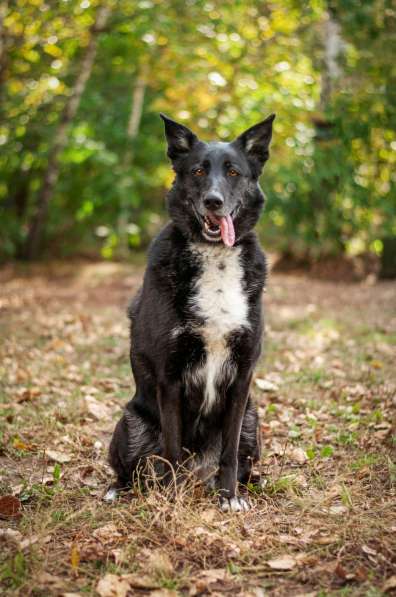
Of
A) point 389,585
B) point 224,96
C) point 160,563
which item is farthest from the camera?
point 224,96

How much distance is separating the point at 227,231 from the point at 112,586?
6.01 feet

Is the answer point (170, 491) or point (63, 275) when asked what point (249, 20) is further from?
point (170, 491)

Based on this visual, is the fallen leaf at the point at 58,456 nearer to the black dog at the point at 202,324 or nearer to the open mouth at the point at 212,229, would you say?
the black dog at the point at 202,324

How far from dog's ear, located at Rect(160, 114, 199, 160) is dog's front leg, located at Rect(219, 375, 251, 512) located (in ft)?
4.56

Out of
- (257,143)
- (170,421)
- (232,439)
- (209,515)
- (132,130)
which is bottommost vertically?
(132,130)

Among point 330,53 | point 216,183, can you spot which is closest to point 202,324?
point 216,183

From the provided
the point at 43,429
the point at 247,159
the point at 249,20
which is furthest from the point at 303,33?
the point at 43,429

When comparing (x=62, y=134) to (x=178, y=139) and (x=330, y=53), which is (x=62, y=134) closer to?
(x=330, y=53)

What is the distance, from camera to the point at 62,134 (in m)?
11.3

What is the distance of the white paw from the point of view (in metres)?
3.37

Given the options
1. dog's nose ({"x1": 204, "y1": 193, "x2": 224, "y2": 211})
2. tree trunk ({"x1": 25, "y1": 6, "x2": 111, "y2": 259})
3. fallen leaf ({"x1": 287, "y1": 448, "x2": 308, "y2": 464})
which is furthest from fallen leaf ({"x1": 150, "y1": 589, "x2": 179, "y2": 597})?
tree trunk ({"x1": 25, "y1": 6, "x2": 111, "y2": 259})

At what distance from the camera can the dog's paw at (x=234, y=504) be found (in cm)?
325

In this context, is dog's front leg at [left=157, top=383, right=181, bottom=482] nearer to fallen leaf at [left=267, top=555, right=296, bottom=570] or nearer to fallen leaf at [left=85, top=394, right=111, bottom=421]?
fallen leaf at [left=267, top=555, right=296, bottom=570]

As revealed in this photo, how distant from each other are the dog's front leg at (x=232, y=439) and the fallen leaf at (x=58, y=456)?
1056 mm
